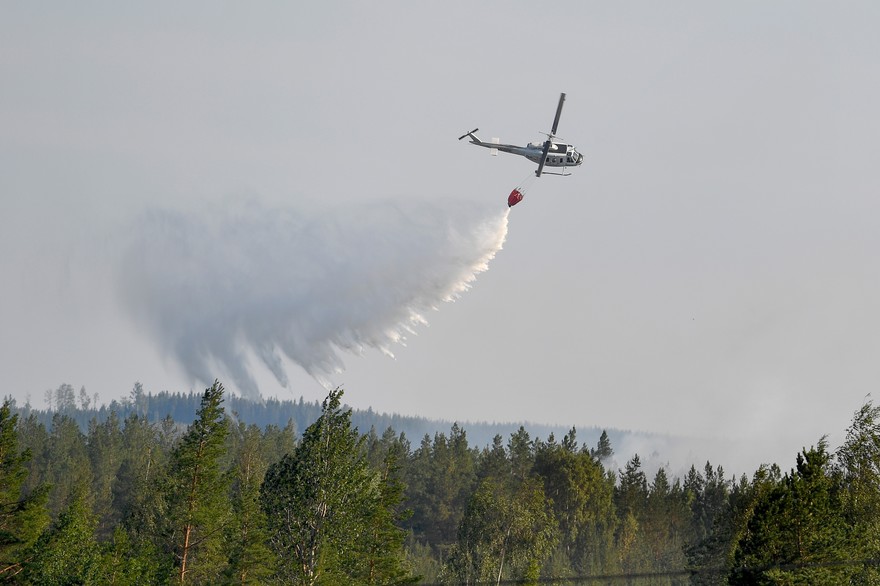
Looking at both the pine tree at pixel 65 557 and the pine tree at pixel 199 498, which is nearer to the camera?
the pine tree at pixel 65 557

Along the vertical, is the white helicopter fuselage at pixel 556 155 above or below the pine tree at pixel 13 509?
above

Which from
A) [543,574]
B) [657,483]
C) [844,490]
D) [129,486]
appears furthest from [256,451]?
[844,490]

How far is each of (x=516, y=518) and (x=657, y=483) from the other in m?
68.6

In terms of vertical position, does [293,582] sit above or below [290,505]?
below

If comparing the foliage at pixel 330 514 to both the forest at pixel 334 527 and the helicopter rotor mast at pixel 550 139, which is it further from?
the helicopter rotor mast at pixel 550 139

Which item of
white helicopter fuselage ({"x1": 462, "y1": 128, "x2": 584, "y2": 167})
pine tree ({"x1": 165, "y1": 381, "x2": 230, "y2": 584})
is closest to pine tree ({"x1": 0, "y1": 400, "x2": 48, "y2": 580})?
pine tree ({"x1": 165, "y1": 381, "x2": 230, "y2": 584})

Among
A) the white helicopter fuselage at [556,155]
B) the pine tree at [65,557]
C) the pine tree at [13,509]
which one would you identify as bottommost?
the pine tree at [65,557]

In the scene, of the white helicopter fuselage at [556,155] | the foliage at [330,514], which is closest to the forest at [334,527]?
the foliage at [330,514]

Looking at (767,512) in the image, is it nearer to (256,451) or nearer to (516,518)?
(516,518)

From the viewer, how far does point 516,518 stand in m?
100

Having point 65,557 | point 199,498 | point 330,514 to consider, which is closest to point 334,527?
point 330,514

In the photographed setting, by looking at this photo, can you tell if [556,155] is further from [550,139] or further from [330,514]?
[330,514]

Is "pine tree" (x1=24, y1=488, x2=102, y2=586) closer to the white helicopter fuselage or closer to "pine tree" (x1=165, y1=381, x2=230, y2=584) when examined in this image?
"pine tree" (x1=165, y1=381, x2=230, y2=584)

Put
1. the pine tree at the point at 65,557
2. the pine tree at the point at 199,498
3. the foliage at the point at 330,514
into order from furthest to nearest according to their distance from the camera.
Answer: the pine tree at the point at 199,498 < the foliage at the point at 330,514 < the pine tree at the point at 65,557
